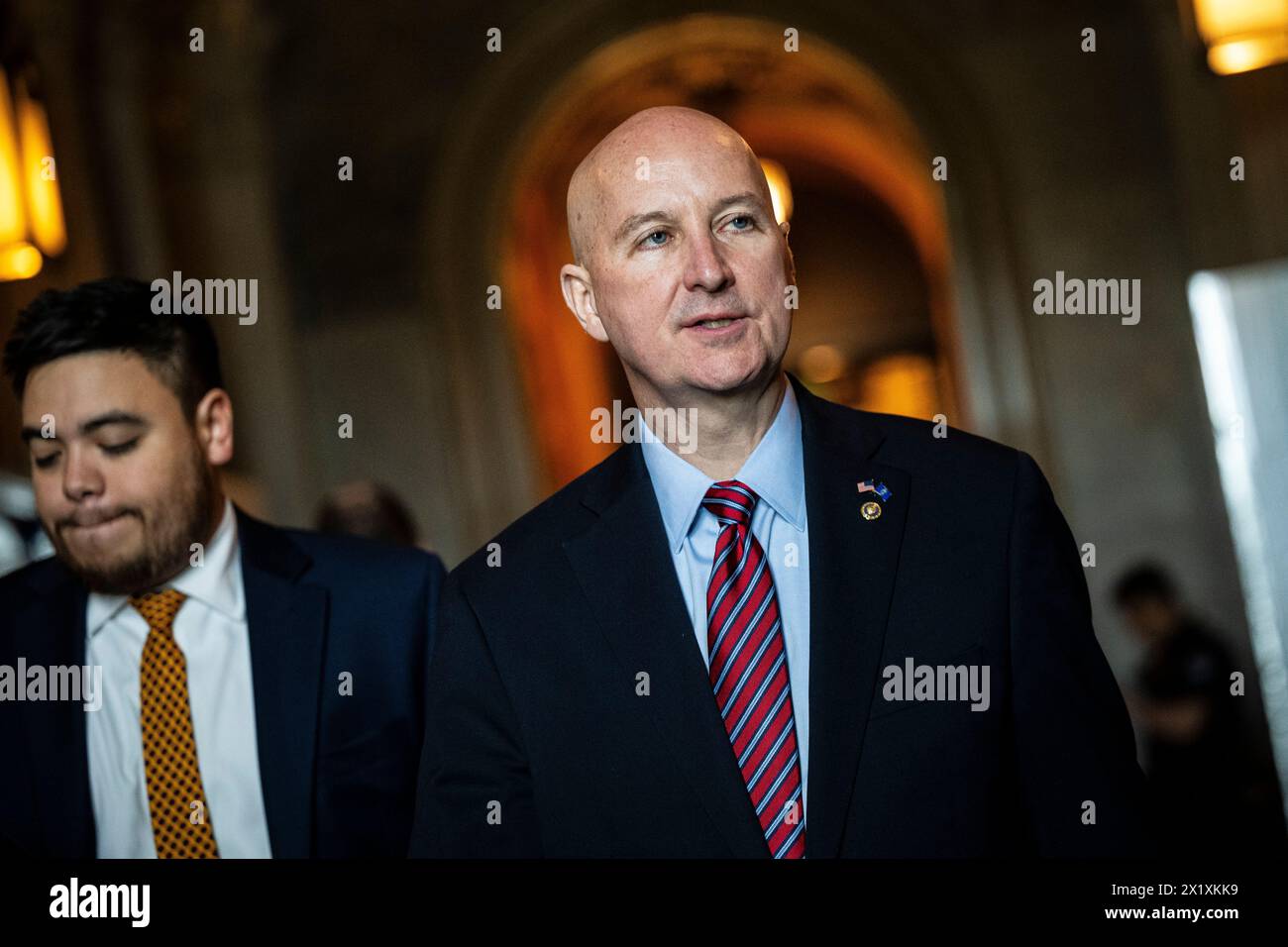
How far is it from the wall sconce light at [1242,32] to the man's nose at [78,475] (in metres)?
4.48

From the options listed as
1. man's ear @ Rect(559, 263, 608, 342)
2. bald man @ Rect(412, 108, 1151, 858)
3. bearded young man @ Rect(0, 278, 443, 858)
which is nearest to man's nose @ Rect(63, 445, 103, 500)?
bearded young man @ Rect(0, 278, 443, 858)

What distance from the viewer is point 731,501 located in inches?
87.0

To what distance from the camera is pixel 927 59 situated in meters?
8.76

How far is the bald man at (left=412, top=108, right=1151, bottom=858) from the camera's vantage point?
2.06m

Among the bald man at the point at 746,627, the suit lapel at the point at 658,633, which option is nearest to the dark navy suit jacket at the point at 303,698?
the bald man at the point at 746,627

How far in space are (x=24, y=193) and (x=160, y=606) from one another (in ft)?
9.31

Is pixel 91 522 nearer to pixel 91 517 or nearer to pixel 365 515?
pixel 91 517

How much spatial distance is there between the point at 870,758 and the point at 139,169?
23.6 ft

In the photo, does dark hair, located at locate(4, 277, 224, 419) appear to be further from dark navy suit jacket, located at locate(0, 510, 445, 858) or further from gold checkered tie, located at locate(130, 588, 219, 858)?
gold checkered tie, located at locate(130, 588, 219, 858)

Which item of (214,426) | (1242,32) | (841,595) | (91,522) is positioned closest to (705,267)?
(841,595)

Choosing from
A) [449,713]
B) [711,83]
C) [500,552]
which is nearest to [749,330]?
[500,552]

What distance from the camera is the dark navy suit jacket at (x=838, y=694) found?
6.74 ft

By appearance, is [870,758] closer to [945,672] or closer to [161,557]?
[945,672]
